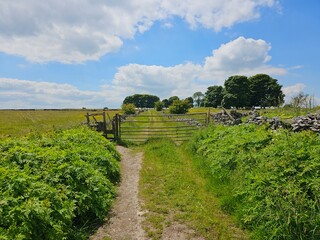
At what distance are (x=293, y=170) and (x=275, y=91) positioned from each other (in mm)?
58294

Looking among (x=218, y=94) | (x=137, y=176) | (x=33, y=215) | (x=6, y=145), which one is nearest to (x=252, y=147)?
(x=137, y=176)

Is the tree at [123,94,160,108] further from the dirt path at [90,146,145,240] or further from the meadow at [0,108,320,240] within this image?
the meadow at [0,108,320,240]

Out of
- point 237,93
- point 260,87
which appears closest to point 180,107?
point 237,93

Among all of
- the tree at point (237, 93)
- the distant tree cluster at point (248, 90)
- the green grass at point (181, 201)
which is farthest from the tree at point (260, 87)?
the green grass at point (181, 201)

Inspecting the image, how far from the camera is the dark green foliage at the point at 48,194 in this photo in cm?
417

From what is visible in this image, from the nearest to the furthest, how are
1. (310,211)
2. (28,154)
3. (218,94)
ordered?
1. (310,211)
2. (28,154)
3. (218,94)

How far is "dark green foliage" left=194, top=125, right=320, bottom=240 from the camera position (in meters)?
4.57

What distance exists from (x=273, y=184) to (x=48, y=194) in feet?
15.0

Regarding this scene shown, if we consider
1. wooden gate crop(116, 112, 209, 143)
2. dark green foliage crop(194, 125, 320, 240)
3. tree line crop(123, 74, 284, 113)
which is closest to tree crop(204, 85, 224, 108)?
tree line crop(123, 74, 284, 113)

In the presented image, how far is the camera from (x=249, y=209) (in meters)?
5.34

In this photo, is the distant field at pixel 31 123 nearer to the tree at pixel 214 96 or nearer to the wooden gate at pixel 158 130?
the wooden gate at pixel 158 130

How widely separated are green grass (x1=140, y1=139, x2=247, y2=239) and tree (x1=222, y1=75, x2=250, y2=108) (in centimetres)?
4629

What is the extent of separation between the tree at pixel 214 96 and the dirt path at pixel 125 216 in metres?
59.7

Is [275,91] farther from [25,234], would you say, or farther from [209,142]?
[25,234]
